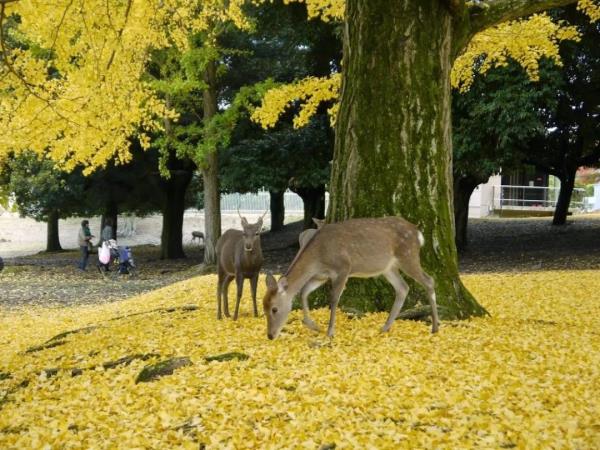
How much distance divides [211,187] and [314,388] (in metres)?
16.2

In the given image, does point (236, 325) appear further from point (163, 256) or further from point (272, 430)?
point (163, 256)

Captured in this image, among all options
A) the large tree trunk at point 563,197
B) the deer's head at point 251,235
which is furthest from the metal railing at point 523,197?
the deer's head at point 251,235

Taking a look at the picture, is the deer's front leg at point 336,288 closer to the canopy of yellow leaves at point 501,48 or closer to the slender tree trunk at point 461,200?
the canopy of yellow leaves at point 501,48

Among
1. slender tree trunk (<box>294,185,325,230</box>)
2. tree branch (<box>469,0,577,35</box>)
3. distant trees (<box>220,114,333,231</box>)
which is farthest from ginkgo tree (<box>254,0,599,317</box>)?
slender tree trunk (<box>294,185,325,230</box>)

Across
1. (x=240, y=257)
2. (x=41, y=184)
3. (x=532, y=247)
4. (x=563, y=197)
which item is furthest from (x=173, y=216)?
(x=240, y=257)

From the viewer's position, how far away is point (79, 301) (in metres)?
15.5

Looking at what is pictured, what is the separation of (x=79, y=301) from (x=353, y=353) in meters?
11.3

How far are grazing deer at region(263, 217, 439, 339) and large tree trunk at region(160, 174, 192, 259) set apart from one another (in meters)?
20.9

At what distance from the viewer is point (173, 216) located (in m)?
26.9

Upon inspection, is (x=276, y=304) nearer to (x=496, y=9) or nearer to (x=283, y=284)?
(x=283, y=284)

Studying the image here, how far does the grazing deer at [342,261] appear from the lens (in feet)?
19.7

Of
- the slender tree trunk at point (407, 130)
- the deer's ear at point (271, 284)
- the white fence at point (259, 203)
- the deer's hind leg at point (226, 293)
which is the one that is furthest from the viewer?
the white fence at point (259, 203)

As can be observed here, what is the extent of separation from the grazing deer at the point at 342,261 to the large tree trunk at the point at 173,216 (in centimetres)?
2091

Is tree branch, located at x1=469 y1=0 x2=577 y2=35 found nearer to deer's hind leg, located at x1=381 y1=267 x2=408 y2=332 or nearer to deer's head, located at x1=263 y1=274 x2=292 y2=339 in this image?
deer's hind leg, located at x1=381 y1=267 x2=408 y2=332
